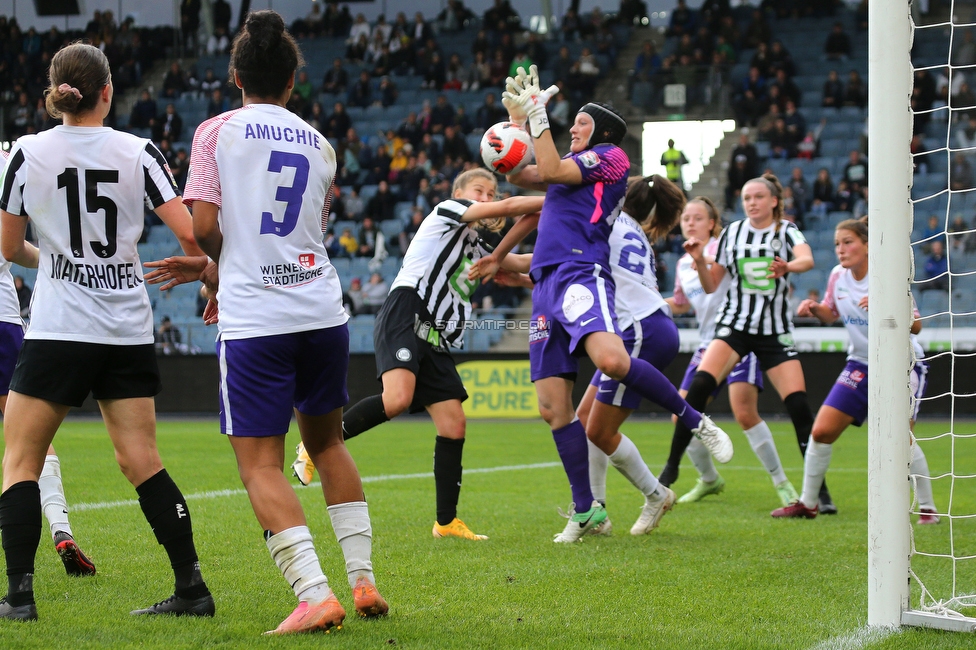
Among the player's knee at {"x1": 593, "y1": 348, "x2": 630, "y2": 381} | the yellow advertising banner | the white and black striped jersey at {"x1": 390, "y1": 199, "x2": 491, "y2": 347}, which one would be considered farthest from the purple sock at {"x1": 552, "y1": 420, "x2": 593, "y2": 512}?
the yellow advertising banner

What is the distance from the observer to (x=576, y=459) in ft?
18.0

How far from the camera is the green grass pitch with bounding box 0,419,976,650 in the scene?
11.0 feet

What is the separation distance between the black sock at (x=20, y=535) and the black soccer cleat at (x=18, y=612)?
0.5 inches

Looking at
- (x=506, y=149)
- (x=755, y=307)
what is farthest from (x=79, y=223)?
(x=755, y=307)

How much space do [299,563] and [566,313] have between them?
2295mm

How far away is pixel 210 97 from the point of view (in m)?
26.8

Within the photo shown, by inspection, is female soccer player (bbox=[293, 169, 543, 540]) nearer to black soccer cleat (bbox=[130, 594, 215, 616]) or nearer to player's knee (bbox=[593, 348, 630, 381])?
player's knee (bbox=[593, 348, 630, 381])

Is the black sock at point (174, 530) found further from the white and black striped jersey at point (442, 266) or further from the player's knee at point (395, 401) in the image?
the white and black striped jersey at point (442, 266)

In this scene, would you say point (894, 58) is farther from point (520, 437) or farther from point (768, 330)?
point (520, 437)

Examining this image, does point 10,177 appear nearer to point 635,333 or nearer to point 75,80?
point 75,80

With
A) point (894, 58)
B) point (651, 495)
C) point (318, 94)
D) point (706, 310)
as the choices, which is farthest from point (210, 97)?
point (894, 58)

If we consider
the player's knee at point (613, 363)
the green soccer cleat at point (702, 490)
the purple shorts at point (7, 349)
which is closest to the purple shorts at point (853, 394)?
the green soccer cleat at point (702, 490)

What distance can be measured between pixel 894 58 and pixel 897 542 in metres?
1.59

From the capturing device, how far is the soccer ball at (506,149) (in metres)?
5.39
